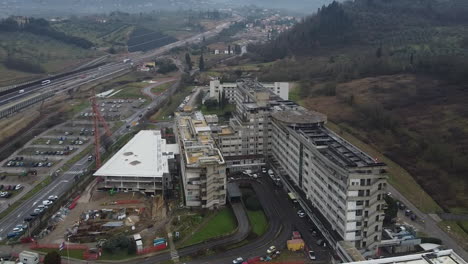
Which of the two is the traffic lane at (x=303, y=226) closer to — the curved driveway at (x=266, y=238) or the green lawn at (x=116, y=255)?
the curved driveway at (x=266, y=238)

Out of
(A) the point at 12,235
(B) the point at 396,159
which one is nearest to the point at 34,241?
(A) the point at 12,235

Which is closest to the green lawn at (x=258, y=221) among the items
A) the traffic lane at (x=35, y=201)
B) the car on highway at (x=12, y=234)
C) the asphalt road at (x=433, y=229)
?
the asphalt road at (x=433, y=229)

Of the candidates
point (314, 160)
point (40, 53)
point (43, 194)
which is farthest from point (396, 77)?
point (40, 53)

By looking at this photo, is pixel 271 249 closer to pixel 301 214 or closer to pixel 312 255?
pixel 312 255

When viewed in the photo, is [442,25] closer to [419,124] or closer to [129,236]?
[419,124]

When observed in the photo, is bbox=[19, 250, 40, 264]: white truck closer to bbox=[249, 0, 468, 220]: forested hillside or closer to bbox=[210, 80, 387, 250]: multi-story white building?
bbox=[210, 80, 387, 250]: multi-story white building

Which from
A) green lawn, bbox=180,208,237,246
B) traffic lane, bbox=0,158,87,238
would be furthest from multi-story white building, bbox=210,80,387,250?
traffic lane, bbox=0,158,87,238
